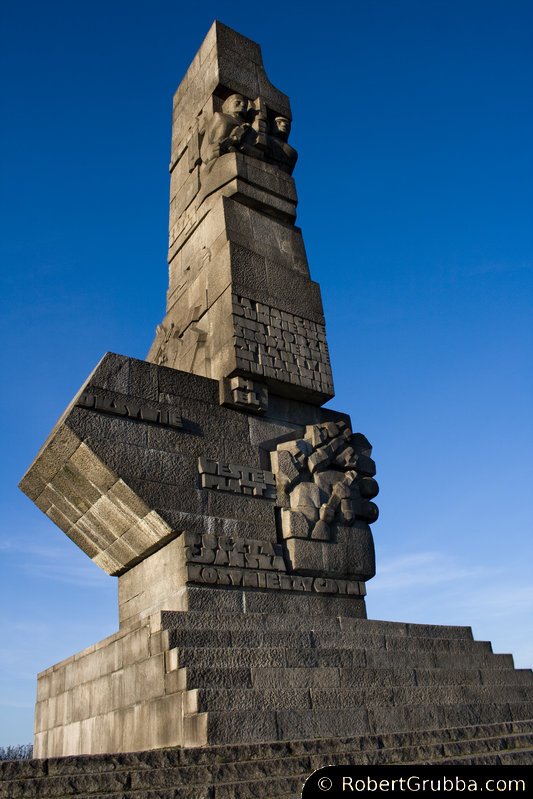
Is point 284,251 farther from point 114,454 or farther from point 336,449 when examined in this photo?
point 114,454

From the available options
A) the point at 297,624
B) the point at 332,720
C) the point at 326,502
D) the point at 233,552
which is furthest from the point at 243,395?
the point at 332,720

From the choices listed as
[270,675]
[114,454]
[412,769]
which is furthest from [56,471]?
[412,769]

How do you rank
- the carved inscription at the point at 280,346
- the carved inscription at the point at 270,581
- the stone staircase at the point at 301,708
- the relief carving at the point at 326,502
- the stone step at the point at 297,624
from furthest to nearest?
the carved inscription at the point at 280,346
the relief carving at the point at 326,502
the carved inscription at the point at 270,581
the stone step at the point at 297,624
the stone staircase at the point at 301,708

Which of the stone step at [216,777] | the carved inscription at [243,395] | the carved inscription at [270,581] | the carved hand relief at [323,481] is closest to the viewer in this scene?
the stone step at [216,777]

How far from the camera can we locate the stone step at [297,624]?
6645 mm

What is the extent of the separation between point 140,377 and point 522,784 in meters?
5.30

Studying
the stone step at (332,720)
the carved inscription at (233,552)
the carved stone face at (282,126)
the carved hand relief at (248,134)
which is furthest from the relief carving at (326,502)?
the carved stone face at (282,126)

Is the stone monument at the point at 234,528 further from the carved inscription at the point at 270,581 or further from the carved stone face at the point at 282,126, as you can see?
the carved stone face at the point at 282,126

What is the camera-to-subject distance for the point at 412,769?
13.0 ft

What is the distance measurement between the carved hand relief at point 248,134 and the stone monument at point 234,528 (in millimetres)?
46

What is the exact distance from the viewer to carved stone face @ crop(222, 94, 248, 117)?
1048cm

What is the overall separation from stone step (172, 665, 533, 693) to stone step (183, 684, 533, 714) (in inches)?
2.6

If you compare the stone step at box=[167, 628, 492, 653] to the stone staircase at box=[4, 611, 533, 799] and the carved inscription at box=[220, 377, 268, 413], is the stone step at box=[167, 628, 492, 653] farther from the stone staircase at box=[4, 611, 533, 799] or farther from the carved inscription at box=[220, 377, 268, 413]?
the carved inscription at box=[220, 377, 268, 413]

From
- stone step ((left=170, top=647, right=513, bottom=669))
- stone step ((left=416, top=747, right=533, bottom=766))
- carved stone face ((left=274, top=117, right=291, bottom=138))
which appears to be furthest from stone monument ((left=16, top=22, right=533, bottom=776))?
stone step ((left=416, top=747, right=533, bottom=766))
